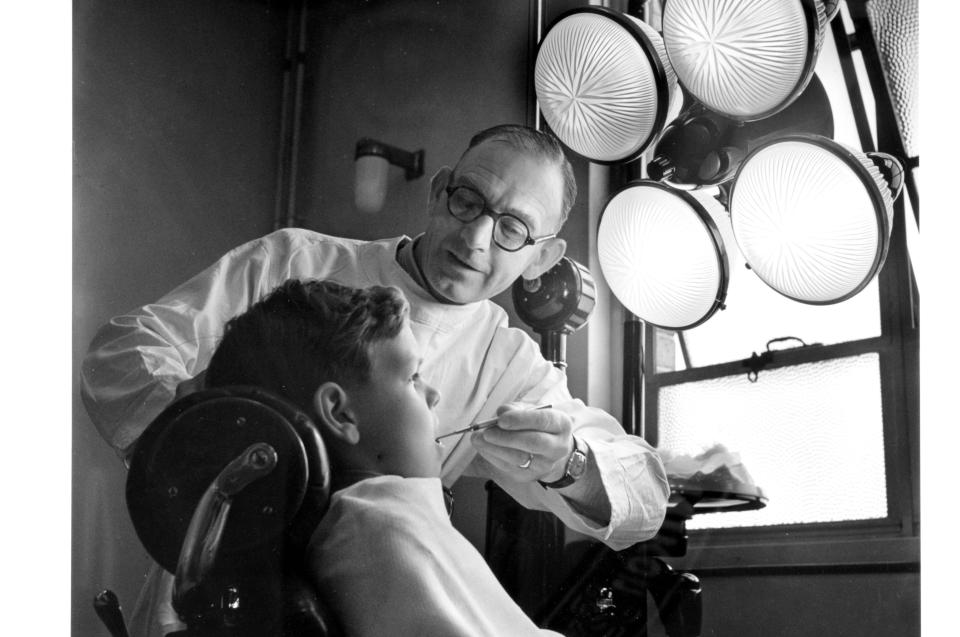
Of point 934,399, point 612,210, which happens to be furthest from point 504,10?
Result: point 934,399

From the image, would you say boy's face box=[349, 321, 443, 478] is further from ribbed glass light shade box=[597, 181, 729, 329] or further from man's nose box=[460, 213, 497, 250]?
ribbed glass light shade box=[597, 181, 729, 329]

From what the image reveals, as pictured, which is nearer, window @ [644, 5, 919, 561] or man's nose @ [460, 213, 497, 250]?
man's nose @ [460, 213, 497, 250]

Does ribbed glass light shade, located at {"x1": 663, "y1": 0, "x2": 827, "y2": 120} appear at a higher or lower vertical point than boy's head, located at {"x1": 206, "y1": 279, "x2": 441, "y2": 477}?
higher

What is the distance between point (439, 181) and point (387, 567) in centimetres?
65

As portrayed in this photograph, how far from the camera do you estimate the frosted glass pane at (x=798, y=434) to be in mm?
2035

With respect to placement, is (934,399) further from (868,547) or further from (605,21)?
(605,21)

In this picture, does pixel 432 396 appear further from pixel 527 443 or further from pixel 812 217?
pixel 812 217

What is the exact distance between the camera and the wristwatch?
1.84 m

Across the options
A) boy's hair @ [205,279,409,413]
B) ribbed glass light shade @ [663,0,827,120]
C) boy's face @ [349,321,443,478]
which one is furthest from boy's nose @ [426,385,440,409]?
ribbed glass light shade @ [663,0,827,120]

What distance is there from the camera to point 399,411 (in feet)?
5.82

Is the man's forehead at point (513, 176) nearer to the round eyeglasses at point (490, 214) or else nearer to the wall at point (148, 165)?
the round eyeglasses at point (490, 214)

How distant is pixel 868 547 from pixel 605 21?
1101 millimetres

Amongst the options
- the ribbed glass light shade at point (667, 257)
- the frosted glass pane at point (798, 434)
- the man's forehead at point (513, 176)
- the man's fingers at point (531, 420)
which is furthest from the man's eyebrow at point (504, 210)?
the frosted glass pane at point (798, 434)
